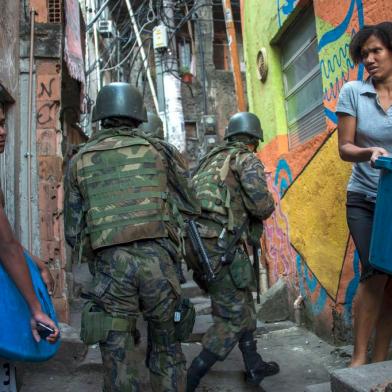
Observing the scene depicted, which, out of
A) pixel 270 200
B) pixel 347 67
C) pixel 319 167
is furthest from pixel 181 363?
pixel 347 67

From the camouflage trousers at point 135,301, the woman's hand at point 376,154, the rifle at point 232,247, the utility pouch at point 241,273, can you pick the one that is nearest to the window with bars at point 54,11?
the rifle at point 232,247

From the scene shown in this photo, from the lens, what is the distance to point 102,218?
2.46m

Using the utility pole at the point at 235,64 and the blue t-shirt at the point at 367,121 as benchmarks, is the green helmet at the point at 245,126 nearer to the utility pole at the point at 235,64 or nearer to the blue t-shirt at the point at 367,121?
the blue t-shirt at the point at 367,121

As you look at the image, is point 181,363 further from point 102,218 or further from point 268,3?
point 268,3

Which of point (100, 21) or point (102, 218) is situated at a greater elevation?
point (100, 21)

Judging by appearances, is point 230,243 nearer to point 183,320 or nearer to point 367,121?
point 183,320

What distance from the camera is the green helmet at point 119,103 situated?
2709 mm

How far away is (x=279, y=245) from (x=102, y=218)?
325 centimetres

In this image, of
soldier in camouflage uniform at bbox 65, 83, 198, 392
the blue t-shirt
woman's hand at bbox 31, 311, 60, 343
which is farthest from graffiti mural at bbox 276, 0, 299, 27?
woman's hand at bbox 31, 311, 60, 343

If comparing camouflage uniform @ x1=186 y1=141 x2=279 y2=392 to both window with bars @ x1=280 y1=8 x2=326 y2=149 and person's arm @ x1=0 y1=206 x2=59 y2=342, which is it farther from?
person's arm @ x1=0 y1=206 x2=59 y2=342

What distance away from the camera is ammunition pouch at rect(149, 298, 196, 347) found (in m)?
2.51

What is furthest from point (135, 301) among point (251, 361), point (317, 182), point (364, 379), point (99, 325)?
point (317, 182)

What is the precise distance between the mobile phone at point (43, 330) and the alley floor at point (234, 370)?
5.23 ft

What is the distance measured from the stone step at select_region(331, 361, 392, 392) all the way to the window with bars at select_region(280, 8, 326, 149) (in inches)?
106
